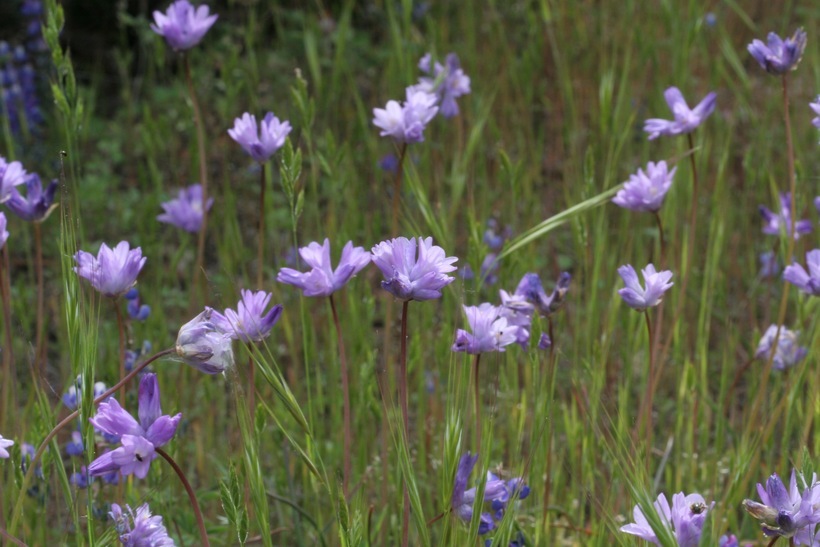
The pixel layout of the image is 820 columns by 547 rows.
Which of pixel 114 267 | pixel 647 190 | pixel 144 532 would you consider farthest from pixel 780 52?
pixel 144 532

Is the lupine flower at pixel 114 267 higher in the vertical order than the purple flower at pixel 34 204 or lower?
lower

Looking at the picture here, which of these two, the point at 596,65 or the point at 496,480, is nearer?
the point at 496,480

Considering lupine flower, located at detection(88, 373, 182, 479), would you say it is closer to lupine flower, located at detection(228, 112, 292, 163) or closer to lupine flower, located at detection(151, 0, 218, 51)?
lupine flower, located at detection(228, 112, 292, 163)

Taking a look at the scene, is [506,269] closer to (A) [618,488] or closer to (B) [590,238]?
(A) [618,488]

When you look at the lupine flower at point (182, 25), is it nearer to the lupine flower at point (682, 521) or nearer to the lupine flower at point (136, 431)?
the lupine flower at point (136, 431)

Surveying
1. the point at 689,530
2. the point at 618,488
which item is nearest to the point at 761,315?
the point at 618,488

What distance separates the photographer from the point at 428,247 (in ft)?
3.63

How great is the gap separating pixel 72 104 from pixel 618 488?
1.16 meters

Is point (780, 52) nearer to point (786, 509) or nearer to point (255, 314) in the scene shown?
point (786, 509)

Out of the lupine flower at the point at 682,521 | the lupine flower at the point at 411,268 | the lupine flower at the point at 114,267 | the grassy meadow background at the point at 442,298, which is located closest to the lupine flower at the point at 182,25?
the grassy meadow background at the point at 442,298

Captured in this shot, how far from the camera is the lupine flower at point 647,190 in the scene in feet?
5.32

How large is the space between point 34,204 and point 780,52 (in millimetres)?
1328

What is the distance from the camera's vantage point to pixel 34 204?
5.42 ft

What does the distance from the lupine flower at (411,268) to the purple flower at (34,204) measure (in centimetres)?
78
